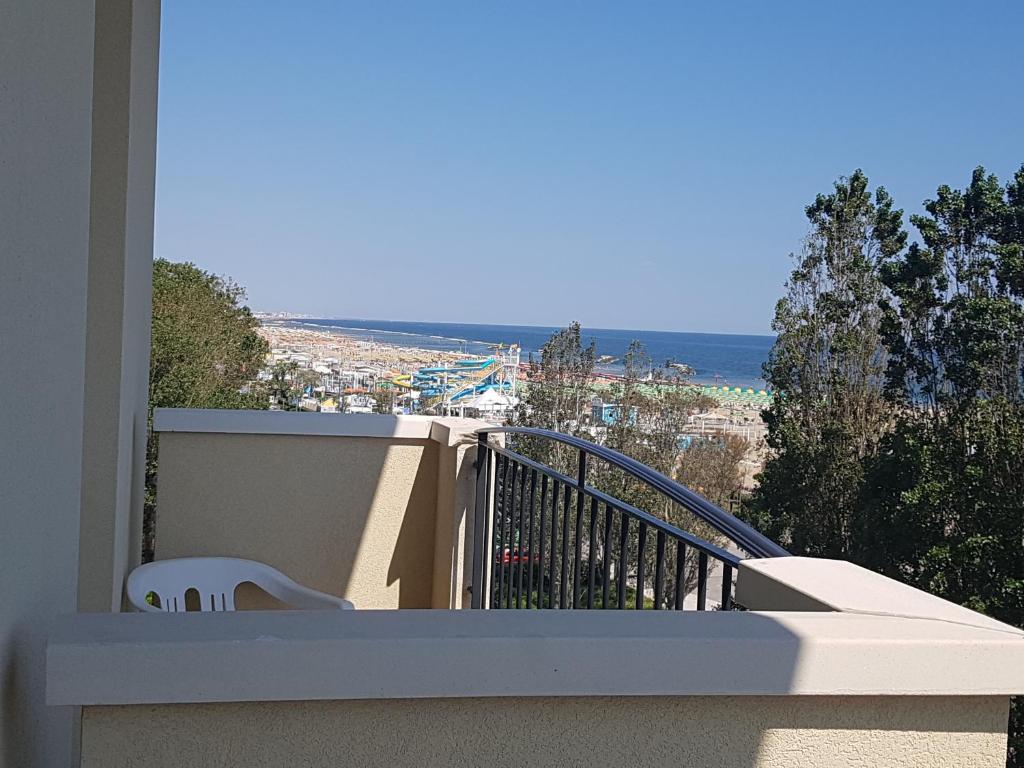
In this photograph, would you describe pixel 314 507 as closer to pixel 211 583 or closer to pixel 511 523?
pixel 211 583

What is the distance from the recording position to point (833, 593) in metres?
1.17

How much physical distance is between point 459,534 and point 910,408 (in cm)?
2011

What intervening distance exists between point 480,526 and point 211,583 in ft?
2.53

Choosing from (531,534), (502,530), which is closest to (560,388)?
(502,530)

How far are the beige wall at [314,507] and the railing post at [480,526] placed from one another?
21 centimetres

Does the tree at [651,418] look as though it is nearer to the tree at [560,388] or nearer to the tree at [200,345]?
the tree at [560,388]

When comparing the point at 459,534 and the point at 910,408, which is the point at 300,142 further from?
the point at 459,534

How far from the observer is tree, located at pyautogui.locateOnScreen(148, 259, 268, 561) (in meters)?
10.0

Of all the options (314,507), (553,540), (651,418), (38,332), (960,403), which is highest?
(38,332)

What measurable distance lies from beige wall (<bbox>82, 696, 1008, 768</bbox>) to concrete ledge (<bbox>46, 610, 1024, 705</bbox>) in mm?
33

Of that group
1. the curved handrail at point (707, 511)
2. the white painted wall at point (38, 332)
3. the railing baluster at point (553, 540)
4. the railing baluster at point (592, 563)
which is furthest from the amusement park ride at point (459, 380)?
the white painted wall at point (38, 332)

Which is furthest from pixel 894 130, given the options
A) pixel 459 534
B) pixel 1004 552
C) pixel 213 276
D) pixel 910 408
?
pixel 459 534

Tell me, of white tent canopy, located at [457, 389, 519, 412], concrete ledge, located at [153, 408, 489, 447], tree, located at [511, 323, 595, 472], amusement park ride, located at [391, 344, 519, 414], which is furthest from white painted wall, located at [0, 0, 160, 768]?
tree, located at [511, 323, 595, 472]

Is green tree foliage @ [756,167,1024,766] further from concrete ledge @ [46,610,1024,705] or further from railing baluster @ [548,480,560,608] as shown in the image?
concrete ledge @ [46,610,1024,705]
